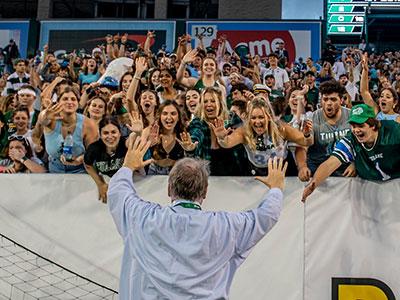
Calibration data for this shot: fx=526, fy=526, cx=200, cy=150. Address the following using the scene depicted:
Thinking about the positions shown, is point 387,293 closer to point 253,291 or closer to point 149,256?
point 253,291

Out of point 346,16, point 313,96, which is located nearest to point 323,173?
point 313,96

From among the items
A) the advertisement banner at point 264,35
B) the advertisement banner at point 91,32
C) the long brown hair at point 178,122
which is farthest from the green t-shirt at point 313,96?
the advertisement banner at point 91,32

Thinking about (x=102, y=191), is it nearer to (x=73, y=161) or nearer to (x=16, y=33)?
(x=73, y=161)

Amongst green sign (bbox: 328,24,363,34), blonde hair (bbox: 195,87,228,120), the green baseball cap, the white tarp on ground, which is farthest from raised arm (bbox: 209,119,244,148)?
green sign (bbox: 328,24,363,34)

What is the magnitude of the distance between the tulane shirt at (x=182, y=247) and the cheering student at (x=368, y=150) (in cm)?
136

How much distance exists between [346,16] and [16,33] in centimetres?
2601


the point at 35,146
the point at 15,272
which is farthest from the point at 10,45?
the point at 15,272

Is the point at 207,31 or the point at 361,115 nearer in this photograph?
the point at 361,115

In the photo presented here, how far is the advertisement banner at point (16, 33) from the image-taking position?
54.0ft

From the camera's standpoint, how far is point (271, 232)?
400 centimetres

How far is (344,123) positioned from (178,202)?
9.40ft

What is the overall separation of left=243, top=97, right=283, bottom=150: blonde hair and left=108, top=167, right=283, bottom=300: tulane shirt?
173 centimetres

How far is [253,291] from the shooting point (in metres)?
3.92

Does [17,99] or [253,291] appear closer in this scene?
[253,291]
